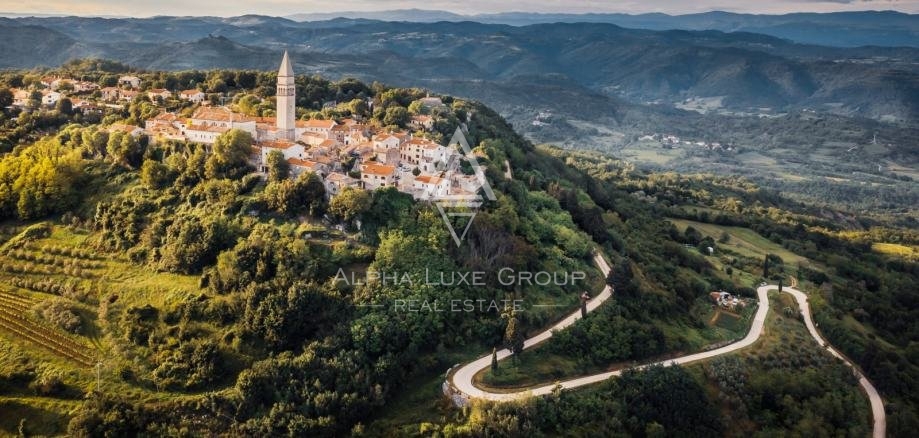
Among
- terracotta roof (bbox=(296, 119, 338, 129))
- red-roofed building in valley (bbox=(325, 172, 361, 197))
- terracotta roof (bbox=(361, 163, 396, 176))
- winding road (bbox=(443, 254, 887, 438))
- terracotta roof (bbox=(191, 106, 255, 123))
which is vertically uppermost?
terracotta roof (bbox=(191, 106, 255, 123))

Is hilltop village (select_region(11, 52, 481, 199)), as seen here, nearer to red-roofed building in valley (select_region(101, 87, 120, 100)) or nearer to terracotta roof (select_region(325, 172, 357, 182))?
terracotta roof (select_region(325, 172, 357, 182))

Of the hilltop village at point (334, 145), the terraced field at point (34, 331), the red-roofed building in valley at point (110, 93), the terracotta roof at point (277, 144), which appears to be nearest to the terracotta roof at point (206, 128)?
the hilltop village at point (334, 145)

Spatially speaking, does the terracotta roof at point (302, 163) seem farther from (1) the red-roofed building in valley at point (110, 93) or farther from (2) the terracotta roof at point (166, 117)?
(1) the red-roofed building in valley at point (110, 93)

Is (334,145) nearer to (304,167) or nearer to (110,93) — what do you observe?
(304,167)

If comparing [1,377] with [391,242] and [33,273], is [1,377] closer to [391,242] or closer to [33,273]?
[33,273]

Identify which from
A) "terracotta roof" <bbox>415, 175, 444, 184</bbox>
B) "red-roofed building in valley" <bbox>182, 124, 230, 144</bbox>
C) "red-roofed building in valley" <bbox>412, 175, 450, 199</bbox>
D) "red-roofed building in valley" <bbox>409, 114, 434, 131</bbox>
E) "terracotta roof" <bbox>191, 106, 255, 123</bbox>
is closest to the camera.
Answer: "red-roofed building in valley" <bbox>412, 175, 450, 199</bbox>

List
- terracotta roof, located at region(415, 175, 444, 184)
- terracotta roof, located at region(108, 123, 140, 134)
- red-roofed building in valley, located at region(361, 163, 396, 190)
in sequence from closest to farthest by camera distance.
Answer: terracotta roof, located at region(415, 175, 444, 184), red-roofed building in valley, located at region(361, 163, 396, 190), terracotta roof, located at region(108, 123, 140, 134)

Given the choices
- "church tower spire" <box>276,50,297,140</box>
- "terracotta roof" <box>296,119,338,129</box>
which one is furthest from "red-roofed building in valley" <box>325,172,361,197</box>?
"terracotta roof" <box>296,119,338,129</box>
